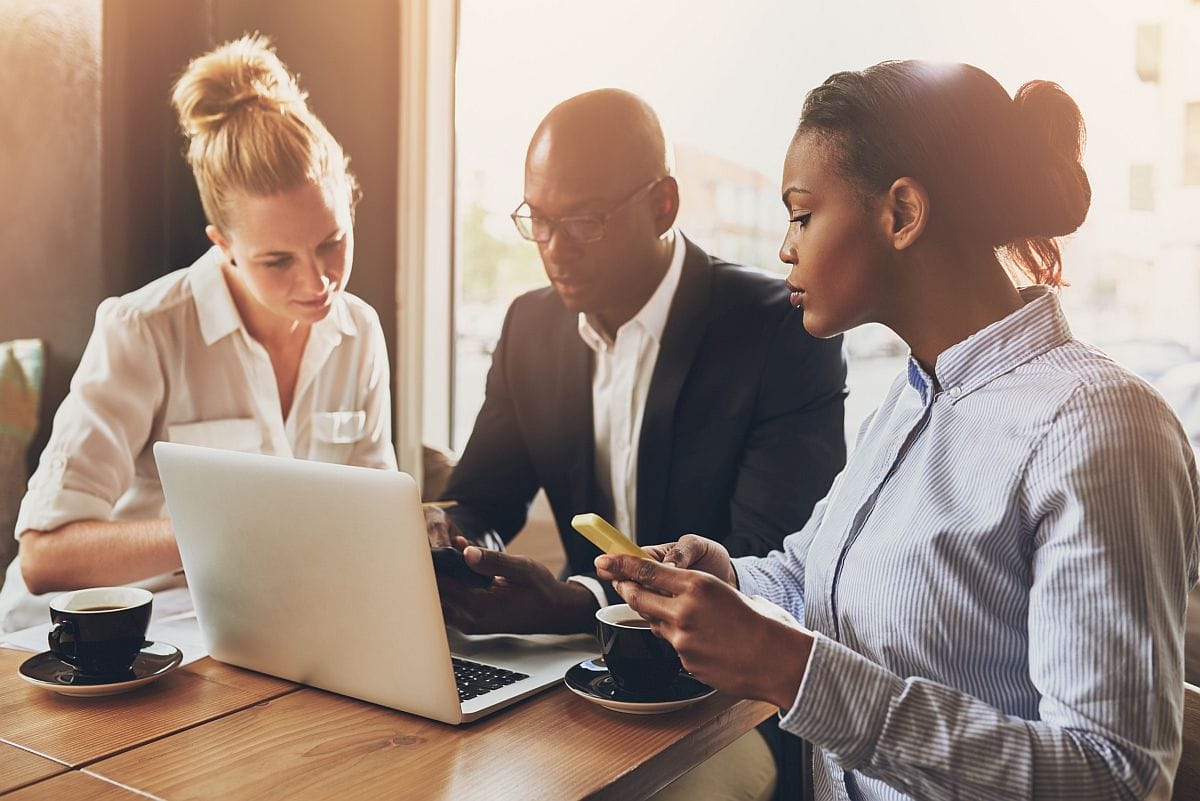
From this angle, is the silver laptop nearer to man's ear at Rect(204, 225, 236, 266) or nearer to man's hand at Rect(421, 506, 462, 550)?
man's hand at Rect(421, 506, 462, 550)

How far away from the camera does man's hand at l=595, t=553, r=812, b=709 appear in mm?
1000

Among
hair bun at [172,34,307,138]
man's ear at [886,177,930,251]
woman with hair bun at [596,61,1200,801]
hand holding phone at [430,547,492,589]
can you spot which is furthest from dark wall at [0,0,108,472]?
man's ear at [886,177,930,251]

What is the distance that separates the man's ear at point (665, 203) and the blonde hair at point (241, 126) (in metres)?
0.67

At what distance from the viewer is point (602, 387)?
218 cm

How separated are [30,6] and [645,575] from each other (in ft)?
4.93

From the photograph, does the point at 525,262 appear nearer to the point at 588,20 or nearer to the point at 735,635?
the point at 588,20

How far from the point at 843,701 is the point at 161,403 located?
142 cm

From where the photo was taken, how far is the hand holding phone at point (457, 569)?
137 centimetres

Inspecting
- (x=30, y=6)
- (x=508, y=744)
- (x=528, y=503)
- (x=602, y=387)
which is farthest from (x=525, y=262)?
(x=508, y=744)

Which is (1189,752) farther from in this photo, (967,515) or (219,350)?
(219,350)

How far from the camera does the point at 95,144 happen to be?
1.89 metres

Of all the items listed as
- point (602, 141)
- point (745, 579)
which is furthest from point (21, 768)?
point (602, 141)

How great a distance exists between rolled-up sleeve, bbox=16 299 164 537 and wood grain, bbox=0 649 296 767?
0.57 metres

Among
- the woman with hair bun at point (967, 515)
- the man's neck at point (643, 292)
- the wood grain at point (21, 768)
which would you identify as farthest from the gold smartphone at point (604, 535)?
the man's neck at point (643, 292)
